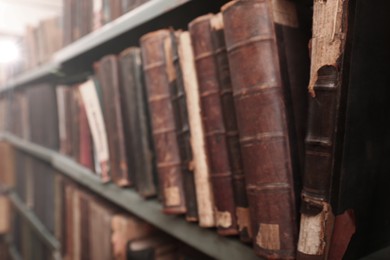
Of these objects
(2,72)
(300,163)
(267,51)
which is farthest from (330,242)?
(2,72)

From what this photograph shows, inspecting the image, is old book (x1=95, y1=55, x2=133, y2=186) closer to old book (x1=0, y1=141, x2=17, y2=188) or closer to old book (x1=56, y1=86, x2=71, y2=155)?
old book (x1=56, y1=86, x2=71, y2=155)

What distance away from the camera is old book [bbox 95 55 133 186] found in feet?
2.61

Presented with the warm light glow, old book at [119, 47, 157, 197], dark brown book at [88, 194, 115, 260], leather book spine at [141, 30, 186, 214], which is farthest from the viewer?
the warm light glow

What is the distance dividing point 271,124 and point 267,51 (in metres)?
0.10

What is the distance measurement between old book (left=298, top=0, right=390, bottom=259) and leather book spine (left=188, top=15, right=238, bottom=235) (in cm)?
14

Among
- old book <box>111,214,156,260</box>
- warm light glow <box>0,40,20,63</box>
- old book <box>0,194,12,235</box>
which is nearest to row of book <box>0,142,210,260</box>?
old book <box>111,214,156,260</box>

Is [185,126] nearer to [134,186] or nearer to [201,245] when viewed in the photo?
[201,245]

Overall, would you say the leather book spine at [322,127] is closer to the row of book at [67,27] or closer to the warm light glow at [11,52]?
the row of book at [67,27]

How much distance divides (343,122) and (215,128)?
0.21 meters

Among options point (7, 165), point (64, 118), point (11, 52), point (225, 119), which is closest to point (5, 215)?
point (7, 165)

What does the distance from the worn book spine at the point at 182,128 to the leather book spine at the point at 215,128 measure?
0.06 m

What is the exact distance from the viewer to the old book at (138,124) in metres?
0.74

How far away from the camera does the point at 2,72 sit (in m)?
3.39

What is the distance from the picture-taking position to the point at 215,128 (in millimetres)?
525
